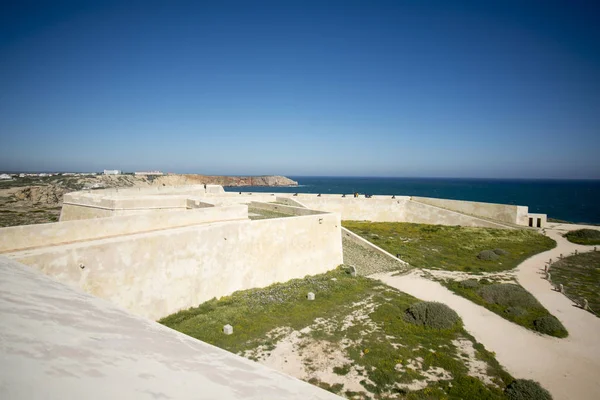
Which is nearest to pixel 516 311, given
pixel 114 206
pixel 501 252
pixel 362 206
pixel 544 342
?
pixel 544 342

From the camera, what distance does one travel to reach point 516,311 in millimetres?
13523

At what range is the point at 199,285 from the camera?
13.2 metres

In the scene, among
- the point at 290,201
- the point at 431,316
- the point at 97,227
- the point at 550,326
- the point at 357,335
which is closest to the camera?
the point at 97,227

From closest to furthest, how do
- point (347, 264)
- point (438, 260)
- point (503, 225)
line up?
point (347, 264) < point (438, 260) < point (503, 225)

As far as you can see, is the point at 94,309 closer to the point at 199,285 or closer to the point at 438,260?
the point at 199,285

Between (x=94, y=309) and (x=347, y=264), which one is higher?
(x=94, y=309)

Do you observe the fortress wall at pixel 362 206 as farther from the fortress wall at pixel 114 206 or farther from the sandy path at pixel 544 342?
the sandy path at pixel 544 342

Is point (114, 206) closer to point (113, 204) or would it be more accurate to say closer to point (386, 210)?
point (113, 204)

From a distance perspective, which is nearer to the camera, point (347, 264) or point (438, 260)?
point (347, 264)

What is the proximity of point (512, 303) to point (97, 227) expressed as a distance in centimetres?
1757

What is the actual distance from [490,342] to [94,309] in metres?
12.3

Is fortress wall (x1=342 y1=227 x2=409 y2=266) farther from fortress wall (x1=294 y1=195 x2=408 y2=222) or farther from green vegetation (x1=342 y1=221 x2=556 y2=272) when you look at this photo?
fortress wall (x1=294 y1=195 x2=408 y2=222)

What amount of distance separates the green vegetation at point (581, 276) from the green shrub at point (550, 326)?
3347mm

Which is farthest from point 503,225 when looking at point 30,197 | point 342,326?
point 30,197
